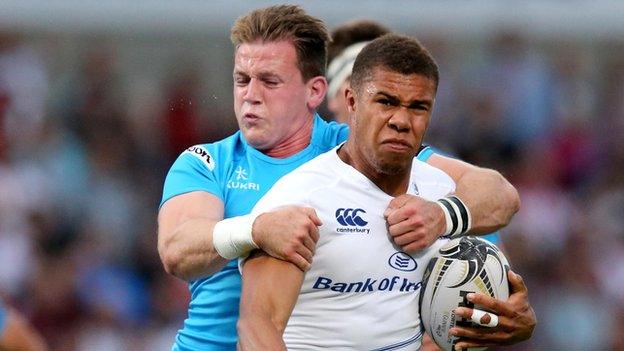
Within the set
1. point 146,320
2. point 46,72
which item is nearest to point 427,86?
point 146,320

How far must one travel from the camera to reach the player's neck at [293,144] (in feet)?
20.1

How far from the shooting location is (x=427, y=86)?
5398 mm

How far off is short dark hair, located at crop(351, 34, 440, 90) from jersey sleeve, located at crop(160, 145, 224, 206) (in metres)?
0.84

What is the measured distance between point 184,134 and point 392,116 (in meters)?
8.68

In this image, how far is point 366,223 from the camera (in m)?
5.38

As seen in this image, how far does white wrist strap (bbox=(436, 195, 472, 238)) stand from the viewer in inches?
221

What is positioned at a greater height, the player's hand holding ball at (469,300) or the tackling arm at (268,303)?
the tackling arm at (268,303)

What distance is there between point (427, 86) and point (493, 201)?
86 centimetres

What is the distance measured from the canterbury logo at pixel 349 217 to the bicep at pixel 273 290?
32cm

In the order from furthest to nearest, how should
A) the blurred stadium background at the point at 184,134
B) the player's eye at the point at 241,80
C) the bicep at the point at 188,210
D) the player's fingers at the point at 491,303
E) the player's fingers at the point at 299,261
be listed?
the blurred stadium background at the point at 184,134
the player's eye at the point at 241,80
the bicep at the point at 188,210
the player's fingers at the point at 491,303
the player's fingers at the point at 299,261

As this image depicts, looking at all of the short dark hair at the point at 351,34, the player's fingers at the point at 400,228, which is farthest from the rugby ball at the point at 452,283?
the short dark hair at the point at 351,34

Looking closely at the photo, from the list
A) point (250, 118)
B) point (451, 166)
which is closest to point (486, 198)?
point (451, 166)

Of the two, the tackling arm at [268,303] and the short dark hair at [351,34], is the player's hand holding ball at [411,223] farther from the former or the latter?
the short dark hair at [351,34]

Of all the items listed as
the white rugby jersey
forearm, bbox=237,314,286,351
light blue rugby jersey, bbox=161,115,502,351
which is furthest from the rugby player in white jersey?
light blue rugby jersey, bbox=161,115,502,351
